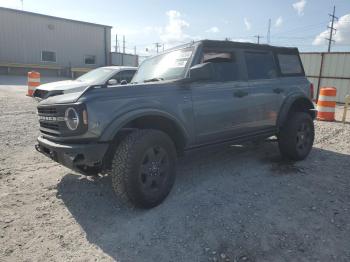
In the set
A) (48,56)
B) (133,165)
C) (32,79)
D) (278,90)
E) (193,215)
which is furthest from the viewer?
(48,56)

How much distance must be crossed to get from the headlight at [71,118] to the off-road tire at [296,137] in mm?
3428

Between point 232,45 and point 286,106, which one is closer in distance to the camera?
point 232,45

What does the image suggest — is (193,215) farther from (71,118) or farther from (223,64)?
(223,64)

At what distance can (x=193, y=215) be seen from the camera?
10.8 ft

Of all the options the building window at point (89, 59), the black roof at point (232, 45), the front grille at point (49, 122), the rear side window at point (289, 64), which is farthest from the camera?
the building window at point (89, 59)

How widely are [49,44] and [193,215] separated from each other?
25283mm

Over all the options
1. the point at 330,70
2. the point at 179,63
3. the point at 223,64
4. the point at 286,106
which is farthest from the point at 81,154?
the point at 330,70

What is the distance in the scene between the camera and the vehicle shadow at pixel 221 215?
8.98 ft

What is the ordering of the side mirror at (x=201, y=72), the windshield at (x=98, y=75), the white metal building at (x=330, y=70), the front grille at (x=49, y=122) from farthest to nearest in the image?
the white metal building at (x=330, y=70) → the windshield at (x=98, y=75) → the side mirror at (x=201, y=72) → the front grille at (x=49, y=122)

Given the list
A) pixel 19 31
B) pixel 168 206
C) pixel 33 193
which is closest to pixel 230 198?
pixel 168 206

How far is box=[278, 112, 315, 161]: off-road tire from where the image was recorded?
4973mm

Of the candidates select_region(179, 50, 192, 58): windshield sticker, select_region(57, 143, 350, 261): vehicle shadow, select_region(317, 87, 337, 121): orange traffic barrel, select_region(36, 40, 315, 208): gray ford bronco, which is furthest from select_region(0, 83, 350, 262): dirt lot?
select_region(317, 87, 337, 121): orange traffic barrel

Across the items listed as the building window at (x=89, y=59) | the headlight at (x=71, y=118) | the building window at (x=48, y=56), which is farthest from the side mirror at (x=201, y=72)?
the building window at (x=89, y=59)

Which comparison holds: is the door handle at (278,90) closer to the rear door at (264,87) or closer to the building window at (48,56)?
the rear door at (264,87)
